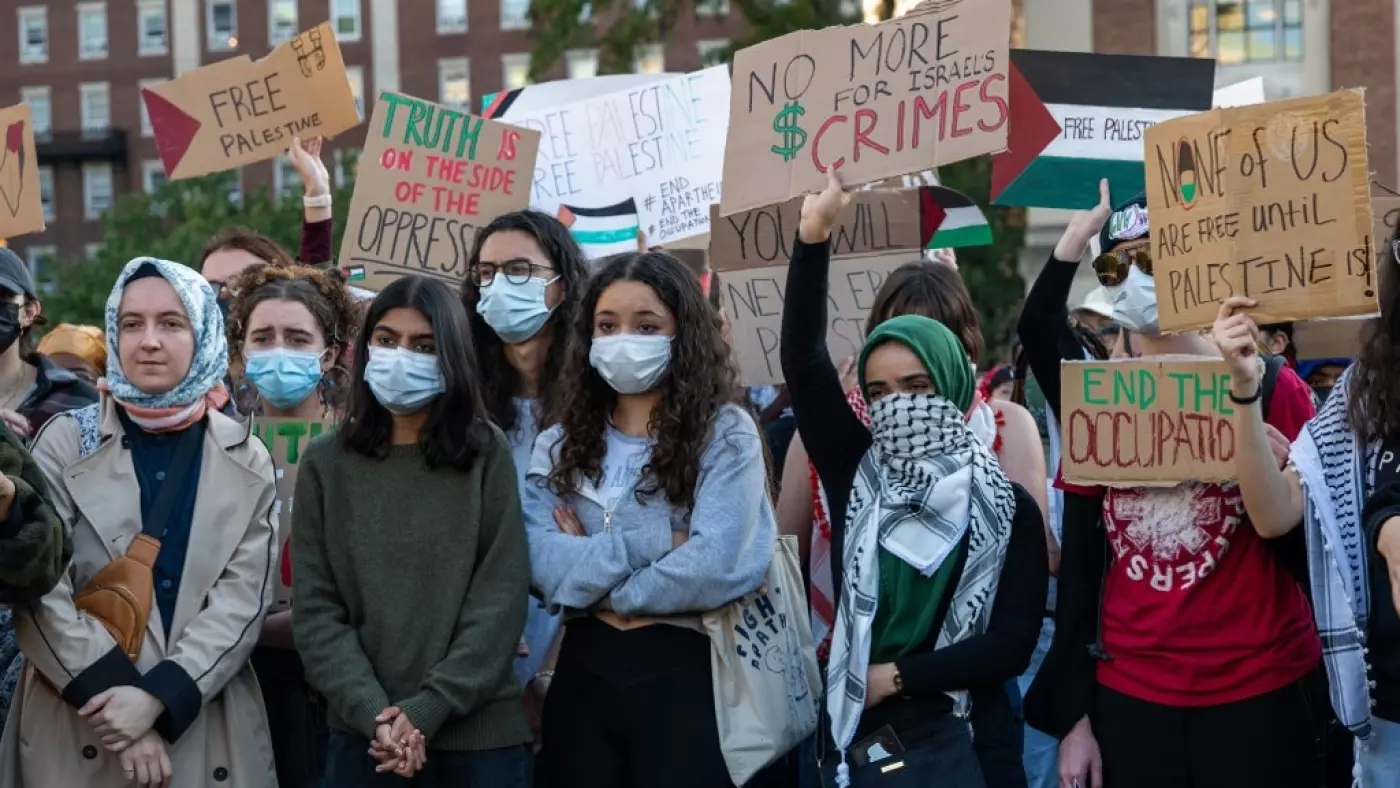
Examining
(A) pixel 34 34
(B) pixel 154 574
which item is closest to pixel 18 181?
(B) pixel 154 574

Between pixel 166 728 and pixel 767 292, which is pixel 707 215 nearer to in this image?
pixel 767 292

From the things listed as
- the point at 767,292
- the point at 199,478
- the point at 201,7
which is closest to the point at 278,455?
the point at 199,478

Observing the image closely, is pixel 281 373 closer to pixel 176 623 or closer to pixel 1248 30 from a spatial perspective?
pixel 176 623

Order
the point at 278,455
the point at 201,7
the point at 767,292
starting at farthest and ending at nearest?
the point at 201,7 → the point at 767,292 → the point at 278,455

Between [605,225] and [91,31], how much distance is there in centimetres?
5968

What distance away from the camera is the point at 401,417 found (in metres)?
4.99

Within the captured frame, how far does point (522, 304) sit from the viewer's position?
5.64 metres

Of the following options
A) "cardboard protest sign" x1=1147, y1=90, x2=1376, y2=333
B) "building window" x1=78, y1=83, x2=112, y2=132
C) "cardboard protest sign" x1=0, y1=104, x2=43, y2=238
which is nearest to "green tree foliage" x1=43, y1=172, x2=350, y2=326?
"building window" x1=78, y1=83, x2=112, y2=132

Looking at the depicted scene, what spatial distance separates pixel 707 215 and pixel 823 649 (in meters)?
3.23

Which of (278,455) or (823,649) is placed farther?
(278,455)

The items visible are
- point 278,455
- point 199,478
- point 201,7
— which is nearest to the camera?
point 199,478

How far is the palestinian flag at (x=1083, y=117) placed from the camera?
20.9 ft

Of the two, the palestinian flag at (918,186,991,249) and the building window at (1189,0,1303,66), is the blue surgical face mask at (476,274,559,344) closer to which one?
the palestinian flag at (918,186,991,249)

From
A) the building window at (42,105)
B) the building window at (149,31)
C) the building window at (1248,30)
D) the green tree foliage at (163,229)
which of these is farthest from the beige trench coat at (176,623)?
the building window at (42,105)
